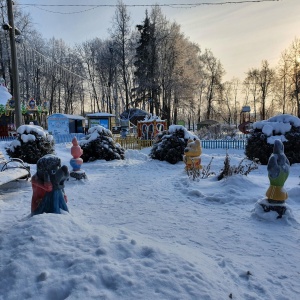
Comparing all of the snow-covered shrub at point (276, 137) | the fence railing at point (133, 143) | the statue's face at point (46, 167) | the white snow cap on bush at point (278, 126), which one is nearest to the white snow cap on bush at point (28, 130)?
the statue's face at point (46, 167)

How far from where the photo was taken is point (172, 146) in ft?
38.1

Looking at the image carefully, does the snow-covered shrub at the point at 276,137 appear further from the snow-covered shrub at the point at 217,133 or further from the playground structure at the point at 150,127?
the snow-covered shrub at the point at 217,133

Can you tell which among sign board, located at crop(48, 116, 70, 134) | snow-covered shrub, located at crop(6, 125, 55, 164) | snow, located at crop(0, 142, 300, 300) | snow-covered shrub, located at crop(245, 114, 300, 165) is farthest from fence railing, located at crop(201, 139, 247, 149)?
sign board, located at crop(48, 116, 70, 134)

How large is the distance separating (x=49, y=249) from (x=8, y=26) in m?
9.83

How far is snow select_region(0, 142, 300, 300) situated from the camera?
2.19 meters

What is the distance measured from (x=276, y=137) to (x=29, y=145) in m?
9.42

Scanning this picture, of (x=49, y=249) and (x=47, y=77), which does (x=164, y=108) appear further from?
(x=49, y=249)

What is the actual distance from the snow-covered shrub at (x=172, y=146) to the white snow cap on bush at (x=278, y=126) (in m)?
2.82

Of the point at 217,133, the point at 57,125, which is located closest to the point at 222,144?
the point at 217,133

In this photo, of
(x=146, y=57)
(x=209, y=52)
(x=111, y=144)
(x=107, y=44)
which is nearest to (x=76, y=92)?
(x=107, y=44)

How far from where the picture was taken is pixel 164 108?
33.6 meters

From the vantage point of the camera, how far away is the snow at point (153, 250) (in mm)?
2191

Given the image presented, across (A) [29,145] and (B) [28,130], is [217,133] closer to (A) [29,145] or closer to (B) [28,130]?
(B) [28,130]

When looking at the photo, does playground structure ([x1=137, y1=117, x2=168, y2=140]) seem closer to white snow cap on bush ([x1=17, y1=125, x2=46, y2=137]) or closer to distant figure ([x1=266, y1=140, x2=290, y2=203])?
white snow cap on bush ([x1=17, y1=125, x2=46, y2=137])
